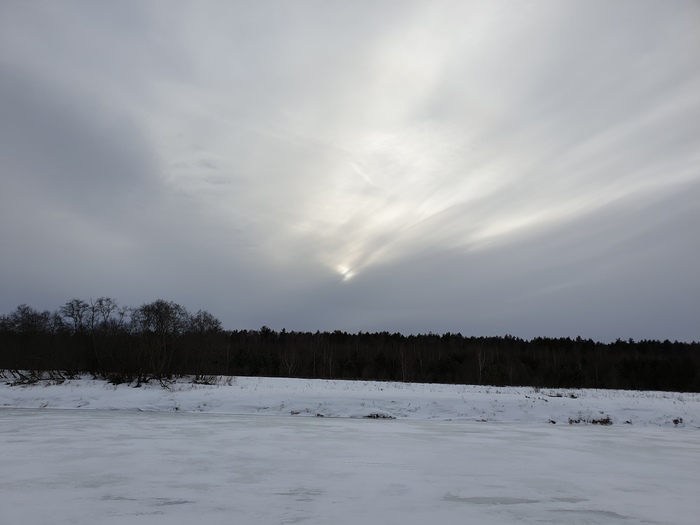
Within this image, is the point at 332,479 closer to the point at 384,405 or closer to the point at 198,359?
the point at 384,405

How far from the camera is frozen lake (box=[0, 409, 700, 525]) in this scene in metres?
6.41

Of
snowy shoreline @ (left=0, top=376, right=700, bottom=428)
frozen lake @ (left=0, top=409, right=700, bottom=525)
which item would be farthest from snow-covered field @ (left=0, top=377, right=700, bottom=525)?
snowy shoreline @ (left=0, top=376, right=700, bottom=428)

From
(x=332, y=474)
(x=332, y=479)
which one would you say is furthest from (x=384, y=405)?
(x=332, y=479)

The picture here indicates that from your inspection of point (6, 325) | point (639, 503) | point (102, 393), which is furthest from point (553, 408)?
point (6, 325)

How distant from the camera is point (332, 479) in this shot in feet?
28.2

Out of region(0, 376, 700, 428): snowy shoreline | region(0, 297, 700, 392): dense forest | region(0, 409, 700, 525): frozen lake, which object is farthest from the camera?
region(0, 297, 700, 392): dense forest

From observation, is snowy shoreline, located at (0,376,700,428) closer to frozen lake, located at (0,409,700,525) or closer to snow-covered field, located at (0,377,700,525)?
snow-covered field, located at (0,377,700,525)

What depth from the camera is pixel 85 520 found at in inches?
→ 232

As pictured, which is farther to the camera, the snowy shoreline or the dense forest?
A: the dense forest

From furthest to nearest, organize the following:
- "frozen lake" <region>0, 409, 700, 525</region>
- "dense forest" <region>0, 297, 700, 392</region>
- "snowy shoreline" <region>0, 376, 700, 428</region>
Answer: "dense forest" <region>0, 297, 700, 392</region>
"snowy shoreline" <region>0, 376, 700, 428</region>
"frozen lake" <region>0, 409, 700, 525</region>

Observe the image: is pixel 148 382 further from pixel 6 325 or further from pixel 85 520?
pixel 85 520

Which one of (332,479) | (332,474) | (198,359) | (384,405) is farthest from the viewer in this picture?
(198,359)

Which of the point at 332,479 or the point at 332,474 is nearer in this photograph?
the point at 332,479

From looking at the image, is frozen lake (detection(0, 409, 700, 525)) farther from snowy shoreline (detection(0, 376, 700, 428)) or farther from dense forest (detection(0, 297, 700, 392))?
dense forest (detection(0, 297, 700, 392))
